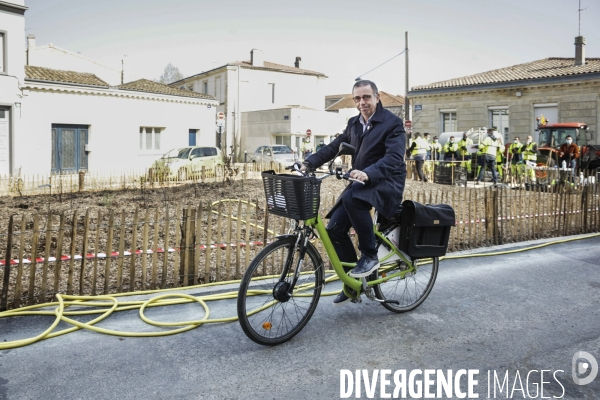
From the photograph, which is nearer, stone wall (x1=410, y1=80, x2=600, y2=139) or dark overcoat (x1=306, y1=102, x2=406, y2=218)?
dark overcoat (x1=306, y1=102, x2=406, y2=218)

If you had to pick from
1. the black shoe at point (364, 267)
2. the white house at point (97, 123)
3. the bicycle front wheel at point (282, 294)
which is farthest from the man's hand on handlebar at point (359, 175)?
the white house at point (97, 123)

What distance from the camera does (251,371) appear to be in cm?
384

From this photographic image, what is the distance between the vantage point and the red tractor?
876 inches

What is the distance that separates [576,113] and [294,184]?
101ft

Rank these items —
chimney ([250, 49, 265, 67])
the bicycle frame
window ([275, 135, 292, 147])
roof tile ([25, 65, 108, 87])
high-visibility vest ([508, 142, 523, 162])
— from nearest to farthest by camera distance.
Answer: the bicycle frame, high-visibility vest ([508, 142, 523, 162]), roof tile ([25, 65, 108, 87]), window ([275, 135, 292, 147]), chimney ([250, 49, 265, 67])

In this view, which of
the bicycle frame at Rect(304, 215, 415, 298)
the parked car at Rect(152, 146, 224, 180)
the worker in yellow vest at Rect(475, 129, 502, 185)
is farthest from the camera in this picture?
the parked car at Rect(152, 146, 224, 180)

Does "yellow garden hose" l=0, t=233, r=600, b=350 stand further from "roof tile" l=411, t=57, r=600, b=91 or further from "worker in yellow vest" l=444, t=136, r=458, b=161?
"roof tile" l=411, t=57, r=600, b=91

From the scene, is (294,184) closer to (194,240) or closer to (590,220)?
(194,240)

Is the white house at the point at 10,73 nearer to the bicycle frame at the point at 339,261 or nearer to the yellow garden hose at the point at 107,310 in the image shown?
the yellow garden hose at the point at 107,310

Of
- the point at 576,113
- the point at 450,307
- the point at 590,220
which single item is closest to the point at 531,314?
the point at 450,307

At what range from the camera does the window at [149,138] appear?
30.3m

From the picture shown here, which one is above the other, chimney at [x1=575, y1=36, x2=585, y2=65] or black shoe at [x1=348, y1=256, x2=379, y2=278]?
chimney at [x1=575, y1=36, x2=585, y2=65]

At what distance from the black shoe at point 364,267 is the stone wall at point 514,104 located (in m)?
29.3

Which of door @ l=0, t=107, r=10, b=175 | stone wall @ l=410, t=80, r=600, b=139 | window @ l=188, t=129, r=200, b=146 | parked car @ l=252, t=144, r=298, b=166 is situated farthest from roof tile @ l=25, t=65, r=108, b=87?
stone wall @ l=410, t=80, r=600, b=139
